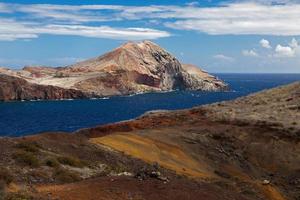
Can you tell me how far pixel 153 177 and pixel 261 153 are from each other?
80.3ft

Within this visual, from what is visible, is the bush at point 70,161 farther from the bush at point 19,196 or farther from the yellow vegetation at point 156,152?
the yellow vegetation at point 156,152

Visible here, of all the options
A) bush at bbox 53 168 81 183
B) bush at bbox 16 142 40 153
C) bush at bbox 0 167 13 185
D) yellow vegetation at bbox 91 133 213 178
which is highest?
bush at bbox 16 142 40 153

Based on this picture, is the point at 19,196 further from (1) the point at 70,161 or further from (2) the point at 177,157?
(2) the point at 177,157

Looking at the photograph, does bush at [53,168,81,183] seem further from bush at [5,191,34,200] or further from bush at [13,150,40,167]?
bush at [5,191,34,200]

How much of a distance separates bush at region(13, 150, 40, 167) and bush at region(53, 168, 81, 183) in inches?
46.6

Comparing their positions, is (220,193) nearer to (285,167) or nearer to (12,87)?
(285,167)

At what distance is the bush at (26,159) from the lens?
28.0 meters

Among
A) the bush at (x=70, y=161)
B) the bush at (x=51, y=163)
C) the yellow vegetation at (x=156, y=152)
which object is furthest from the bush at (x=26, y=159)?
the yellow vegetation at (x=156, y=152)

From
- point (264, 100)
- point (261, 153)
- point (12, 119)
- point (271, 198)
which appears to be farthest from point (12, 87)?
point (271, 198)

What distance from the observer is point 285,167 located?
47.2 meters

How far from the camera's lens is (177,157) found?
42.5 metres

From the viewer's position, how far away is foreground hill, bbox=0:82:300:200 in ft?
84.8

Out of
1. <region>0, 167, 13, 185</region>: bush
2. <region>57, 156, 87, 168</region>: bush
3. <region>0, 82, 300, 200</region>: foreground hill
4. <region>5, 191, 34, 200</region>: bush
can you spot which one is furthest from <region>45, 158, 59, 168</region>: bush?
<region>5, 191, 34, 200</region>: bush

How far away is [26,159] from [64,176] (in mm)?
2416
